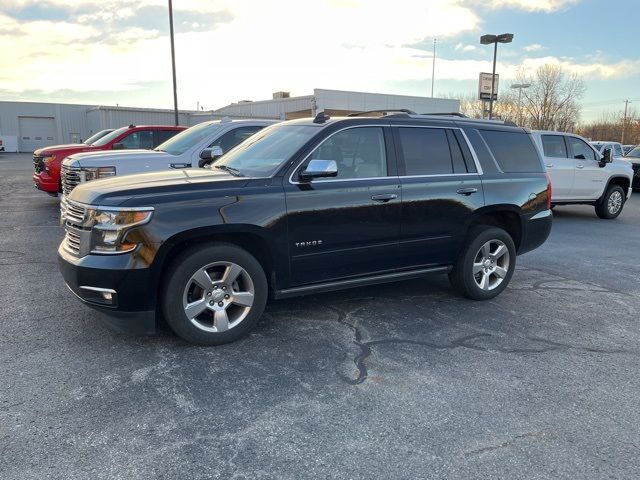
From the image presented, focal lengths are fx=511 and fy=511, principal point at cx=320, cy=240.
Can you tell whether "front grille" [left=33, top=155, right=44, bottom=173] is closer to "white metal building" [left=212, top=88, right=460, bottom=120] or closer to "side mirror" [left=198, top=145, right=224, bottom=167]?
"side mirror" [left=198, top=145, right=224, bottom=167]

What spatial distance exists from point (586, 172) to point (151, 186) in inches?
435

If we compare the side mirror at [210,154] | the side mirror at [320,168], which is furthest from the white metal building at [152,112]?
the side mirror at [320,168]

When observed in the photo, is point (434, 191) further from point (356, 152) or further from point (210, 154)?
point (210, 154)

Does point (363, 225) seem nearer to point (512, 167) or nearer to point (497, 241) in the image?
point (497, 241)

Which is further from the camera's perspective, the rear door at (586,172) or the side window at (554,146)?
the rear door at (586,172)

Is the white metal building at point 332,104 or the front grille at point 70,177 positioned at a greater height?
the white metal building at point 332,104

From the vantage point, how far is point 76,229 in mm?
4094

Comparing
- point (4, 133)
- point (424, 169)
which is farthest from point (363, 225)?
point (4, 133)

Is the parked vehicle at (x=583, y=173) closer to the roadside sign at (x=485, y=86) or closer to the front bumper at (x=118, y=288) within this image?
the roadside sign at (x=485, y=86)

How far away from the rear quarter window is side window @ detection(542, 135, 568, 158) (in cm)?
607

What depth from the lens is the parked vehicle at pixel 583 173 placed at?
457 inches

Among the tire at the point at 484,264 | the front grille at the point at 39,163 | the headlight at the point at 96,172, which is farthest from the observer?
the front grille at the point at 39,163

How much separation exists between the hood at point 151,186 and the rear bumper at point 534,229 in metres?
3.44

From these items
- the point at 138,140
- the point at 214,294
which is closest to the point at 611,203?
the point at 138,140
